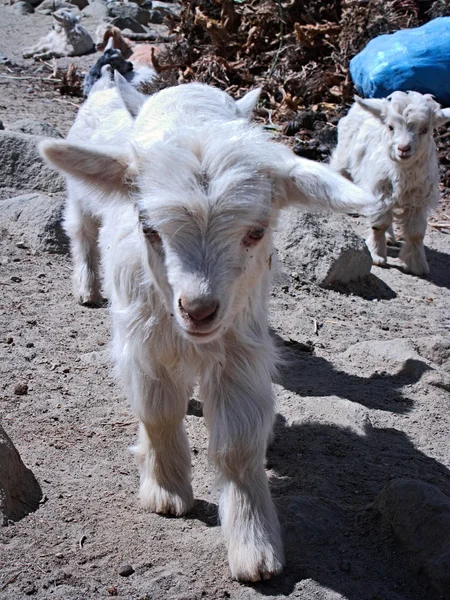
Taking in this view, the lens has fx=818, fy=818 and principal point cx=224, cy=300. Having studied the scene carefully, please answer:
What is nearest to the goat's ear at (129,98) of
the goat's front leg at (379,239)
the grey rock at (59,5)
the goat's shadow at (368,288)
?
the goat's shadow at (368,288)

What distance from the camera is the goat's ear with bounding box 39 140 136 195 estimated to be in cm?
325

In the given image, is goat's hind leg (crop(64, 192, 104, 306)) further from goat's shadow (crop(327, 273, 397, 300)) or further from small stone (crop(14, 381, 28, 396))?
goat's shadow (crop(327, 273, 397, 300))

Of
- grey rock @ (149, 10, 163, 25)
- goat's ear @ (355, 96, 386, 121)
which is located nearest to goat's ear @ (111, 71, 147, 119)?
goat's ear @ (355, 96, 386, 121)

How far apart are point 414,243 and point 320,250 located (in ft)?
6.45

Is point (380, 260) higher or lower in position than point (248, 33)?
lower

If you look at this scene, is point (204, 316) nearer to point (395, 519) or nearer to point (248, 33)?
point (395, 519)

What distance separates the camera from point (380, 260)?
8938 millimetres

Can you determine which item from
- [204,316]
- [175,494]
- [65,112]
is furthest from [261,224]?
[65,112]

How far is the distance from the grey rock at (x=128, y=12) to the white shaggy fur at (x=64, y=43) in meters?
2.25

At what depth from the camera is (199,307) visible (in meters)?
2.97

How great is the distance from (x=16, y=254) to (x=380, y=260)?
13.2ft

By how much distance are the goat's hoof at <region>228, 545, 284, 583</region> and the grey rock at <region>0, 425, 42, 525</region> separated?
102 cm

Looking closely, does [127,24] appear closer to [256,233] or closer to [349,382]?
[349,382]

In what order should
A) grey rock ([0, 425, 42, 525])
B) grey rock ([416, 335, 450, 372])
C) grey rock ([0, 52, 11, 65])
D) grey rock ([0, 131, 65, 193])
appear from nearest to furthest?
grey rock ([0, 425, 42, 525]), grey rock ([416, 335, 450, 372]), grey rock ([0, 131, 65, 193]), grey rock ([0, 52, 11, 65])
